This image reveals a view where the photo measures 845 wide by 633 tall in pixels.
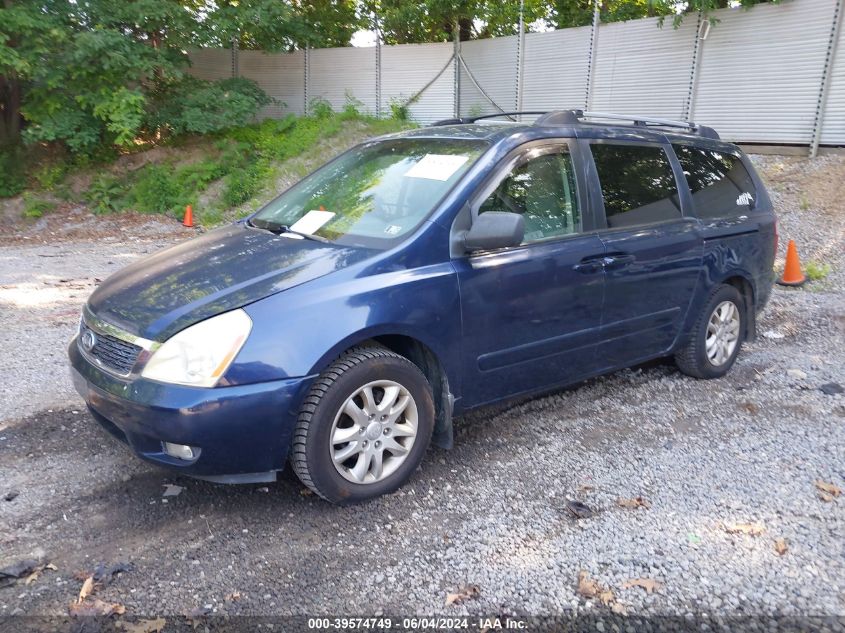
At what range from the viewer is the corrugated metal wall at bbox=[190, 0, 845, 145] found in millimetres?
11234

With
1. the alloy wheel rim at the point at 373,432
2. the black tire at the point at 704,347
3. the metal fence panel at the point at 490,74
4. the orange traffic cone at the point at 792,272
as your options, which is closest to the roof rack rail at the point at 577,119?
the black tire at the point at 704,347

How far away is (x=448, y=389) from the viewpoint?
12.2ft

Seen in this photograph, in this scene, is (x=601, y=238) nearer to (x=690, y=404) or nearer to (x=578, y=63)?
(x=690, y=404)

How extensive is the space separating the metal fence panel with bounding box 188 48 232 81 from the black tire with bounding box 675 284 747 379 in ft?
50.6

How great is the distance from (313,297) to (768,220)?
4092mm

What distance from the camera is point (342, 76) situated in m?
18.1

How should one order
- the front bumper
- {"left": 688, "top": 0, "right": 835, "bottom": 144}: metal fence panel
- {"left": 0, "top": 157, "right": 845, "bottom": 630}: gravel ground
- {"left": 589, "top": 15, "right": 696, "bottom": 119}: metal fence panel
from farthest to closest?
{"left": 589, "top": 15, "right": 696, "bottom": 119}: metal fence panel, {"left": 688, "top": 0, "right": 835, "bottom": 144}: metal fence panel, the front bumper, {"left": 0, "top": 157, "right": 845, "bottom": 630}: gravel ground

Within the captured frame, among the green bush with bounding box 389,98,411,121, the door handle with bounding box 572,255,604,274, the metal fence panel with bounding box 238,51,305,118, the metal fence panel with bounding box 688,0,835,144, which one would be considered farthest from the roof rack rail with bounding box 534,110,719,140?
the metal fence panel with bounding box 238,51,305,118

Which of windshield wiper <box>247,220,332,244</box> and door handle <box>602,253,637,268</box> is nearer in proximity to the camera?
windshield wiper <box>247,220,332,244</box>

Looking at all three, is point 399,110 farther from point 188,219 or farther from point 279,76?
point 188,219

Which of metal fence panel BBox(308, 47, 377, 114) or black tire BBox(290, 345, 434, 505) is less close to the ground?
metal fence panel BBox(308, 47, 377, 114)

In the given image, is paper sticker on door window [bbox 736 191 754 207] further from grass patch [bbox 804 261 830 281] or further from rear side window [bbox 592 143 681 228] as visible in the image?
grass patch [bbox 804 261 830 281]

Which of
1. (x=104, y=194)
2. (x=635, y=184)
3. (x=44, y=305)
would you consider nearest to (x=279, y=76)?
(x=104, y=194)

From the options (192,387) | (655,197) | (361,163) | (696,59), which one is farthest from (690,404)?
(696,59)
